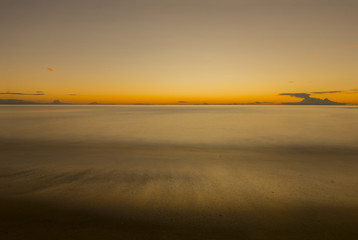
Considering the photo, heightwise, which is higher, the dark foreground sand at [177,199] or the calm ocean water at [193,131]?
the dark foreground sand at [177,199]

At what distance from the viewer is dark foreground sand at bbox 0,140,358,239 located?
4090 millimetres

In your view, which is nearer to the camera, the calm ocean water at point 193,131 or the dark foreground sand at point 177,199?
the dark foreground sand at point 177,199

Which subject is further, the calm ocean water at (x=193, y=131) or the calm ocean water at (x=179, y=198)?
the calm ocean water at (x=193, y=131)

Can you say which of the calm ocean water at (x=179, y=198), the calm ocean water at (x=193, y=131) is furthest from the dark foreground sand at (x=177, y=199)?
the calm ocean water at (x=193, y=131)

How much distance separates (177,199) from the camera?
5.55 m

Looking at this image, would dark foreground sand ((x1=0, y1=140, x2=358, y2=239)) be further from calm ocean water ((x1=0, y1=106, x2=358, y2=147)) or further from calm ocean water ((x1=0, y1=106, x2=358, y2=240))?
calm ocean water ((x1=0, y1=106, x2=358, y2=147))

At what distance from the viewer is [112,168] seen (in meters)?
8.51

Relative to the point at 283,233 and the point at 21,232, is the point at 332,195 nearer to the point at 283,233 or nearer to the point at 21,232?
the point at 283,233

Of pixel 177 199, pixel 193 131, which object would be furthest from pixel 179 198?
pixel 193 131

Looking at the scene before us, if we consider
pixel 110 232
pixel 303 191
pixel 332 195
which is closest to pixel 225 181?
pixel 303 191

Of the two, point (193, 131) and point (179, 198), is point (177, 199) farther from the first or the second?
point (193, 131)

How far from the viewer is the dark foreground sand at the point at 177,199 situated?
4.09 metres

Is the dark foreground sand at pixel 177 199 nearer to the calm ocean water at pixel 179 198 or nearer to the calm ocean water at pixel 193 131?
the calm ocean water at pixel 179 198

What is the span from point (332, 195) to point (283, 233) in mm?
2761
